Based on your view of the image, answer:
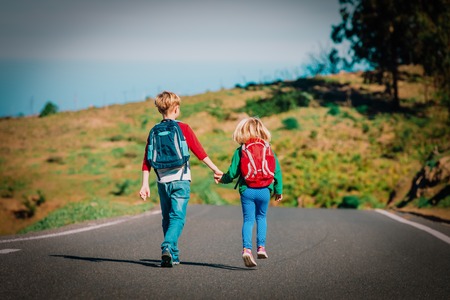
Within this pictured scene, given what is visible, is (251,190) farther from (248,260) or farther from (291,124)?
(291,124)

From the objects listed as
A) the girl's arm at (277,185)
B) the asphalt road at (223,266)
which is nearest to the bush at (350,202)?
the asphalt road at (223,266)

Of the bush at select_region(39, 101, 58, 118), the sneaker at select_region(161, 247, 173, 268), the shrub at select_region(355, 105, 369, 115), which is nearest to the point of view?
the sneaker at select_region(161, 247, 173, 268)

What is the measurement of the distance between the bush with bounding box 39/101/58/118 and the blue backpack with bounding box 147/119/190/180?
56788 millimetres

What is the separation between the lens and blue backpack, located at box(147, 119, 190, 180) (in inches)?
210

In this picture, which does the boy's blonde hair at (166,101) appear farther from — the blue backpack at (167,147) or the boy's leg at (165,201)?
the boy's leg at (165,201)

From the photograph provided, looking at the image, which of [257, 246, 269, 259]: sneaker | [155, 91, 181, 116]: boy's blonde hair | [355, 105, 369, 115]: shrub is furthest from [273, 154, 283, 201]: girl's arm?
[355, 105, 369, 115]: shrub

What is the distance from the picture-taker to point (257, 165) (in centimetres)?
552

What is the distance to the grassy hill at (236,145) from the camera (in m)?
→ 21.7

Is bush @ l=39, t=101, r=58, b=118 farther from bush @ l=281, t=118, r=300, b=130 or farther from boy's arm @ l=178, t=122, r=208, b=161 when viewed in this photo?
boy's arm @ l=178, t=122, r=208, b=161

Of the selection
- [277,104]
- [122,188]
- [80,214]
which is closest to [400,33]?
[277,104]

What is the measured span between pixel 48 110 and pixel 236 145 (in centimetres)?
3009

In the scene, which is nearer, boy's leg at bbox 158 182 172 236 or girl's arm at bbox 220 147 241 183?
boy's leg at bbox 158 182 172 236

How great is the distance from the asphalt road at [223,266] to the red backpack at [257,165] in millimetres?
915

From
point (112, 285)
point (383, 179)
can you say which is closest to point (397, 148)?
point (383, 179)
